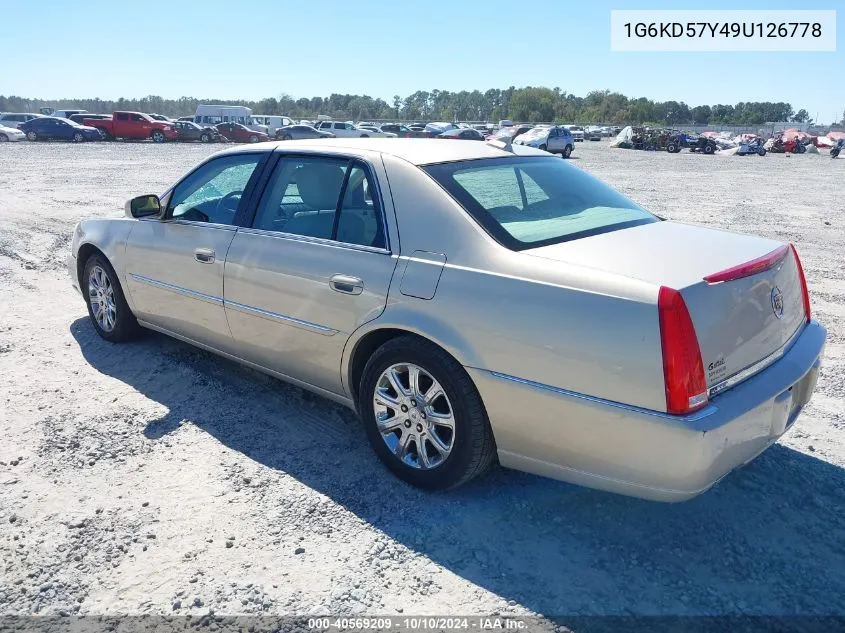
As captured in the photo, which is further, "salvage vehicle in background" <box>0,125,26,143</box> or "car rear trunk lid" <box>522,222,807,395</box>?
"salvage vehicle in background" <box>0,125,26,143</box>

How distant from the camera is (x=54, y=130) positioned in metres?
35.9

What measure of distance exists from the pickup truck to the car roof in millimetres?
38841

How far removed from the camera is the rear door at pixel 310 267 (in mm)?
3305

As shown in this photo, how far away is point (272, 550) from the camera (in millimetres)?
2840

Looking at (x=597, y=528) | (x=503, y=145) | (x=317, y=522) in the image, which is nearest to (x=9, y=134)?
(x=503, y=145)

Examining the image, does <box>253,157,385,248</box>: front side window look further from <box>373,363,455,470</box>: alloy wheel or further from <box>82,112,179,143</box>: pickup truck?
<box>82,112,179,143</box>: pickup truck

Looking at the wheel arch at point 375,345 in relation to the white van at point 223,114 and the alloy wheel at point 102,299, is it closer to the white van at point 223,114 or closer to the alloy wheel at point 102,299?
the alloy wheel at point 102,299

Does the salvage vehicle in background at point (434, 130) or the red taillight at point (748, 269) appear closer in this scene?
the red taillight at point (748, 269)

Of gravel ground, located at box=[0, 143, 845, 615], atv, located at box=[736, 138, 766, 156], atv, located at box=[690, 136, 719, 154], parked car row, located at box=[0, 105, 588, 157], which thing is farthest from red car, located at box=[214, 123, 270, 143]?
gravel ground, located at box=[0, 143, 845, 615]

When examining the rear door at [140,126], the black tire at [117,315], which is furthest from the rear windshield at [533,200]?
the rear door at [140,126]

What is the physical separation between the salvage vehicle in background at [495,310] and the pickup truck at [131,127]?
38535 mm

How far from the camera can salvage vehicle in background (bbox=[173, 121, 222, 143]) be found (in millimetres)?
40031

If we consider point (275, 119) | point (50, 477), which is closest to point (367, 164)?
point (50, 477)

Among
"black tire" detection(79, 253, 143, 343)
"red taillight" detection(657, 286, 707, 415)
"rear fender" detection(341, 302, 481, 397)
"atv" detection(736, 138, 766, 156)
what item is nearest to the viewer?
"red taillight" detection(657, 286, 707, 415)
